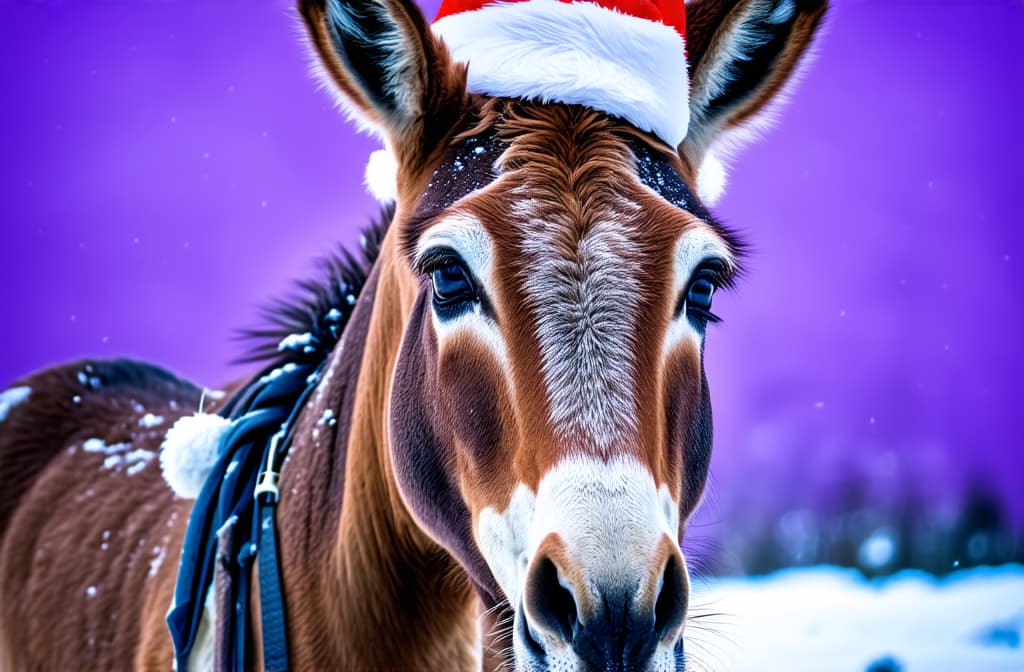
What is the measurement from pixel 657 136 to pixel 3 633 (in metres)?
2.41

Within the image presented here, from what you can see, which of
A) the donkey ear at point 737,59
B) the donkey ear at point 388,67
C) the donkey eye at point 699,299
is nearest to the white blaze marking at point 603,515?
the donkey eye at point 699,299

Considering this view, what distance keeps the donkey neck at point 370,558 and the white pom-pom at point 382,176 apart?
0.13 m

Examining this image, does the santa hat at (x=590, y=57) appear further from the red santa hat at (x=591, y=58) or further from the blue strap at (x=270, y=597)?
the blue strap at (x=270, y=597)

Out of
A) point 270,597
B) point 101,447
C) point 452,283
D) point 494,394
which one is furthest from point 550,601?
point 101,447

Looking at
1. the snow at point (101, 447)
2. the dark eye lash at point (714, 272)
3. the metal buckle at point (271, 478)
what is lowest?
the snow at point (101, 447)

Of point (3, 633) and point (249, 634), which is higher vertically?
point (249, 634)

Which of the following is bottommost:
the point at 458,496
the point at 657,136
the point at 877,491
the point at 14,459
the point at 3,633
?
the point at 877,491

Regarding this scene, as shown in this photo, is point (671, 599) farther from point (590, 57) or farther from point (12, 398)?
point (12, 398)

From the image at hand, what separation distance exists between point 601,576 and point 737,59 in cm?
129

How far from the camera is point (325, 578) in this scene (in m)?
1.91

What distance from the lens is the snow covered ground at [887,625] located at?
3.92m

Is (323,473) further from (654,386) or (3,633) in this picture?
(3,633)

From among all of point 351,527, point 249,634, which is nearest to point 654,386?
point 351,527

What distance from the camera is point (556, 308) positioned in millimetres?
1386
